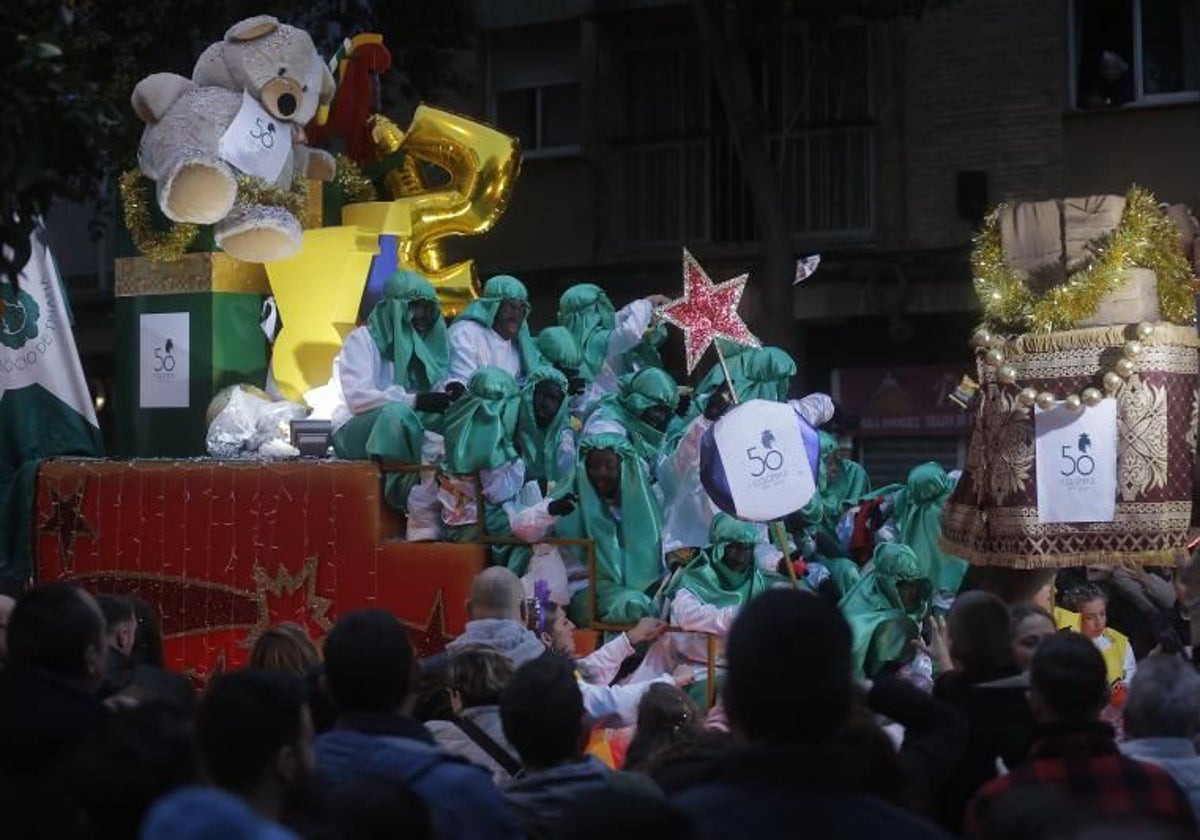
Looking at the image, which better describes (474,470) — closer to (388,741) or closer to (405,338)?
(405,338)

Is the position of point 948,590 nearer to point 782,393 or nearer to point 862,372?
point 782,393

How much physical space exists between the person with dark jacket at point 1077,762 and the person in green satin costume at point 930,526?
5.37 metres

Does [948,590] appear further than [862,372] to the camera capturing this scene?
No

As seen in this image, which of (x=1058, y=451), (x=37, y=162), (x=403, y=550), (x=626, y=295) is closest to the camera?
(x=37, y=162)

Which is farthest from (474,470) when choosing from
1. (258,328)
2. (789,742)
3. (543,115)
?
(543,115)

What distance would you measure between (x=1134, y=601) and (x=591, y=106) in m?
10.1

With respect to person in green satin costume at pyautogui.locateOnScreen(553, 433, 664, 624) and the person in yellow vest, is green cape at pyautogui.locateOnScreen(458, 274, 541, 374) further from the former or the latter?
Result: the person in yellow vest

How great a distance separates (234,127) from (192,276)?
0.93 m

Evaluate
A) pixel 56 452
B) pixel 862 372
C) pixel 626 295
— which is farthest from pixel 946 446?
pixel 56 452

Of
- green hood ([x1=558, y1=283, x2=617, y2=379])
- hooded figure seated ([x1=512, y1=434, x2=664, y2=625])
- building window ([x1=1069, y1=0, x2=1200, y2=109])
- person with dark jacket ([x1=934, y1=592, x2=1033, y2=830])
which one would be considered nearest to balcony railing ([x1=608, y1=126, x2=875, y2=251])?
building window ([x1=1069, y1=0, x2=1200, y2=109])

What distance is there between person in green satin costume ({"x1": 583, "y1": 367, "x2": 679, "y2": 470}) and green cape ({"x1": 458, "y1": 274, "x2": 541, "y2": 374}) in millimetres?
786

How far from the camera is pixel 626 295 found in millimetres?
18500

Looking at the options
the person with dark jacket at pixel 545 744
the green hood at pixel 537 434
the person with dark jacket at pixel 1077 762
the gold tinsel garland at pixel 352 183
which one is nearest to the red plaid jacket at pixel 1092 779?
the person with dark jacket at pixel 1077 762

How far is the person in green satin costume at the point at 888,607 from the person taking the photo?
30.3ft
